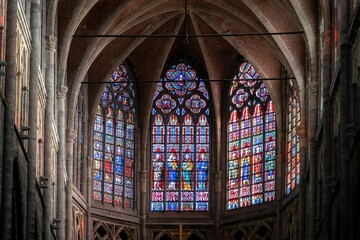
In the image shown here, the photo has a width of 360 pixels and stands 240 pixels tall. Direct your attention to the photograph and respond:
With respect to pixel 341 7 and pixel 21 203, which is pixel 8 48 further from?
pixel 341 7

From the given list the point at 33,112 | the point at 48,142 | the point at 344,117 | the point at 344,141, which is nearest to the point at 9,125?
the point at 33,112

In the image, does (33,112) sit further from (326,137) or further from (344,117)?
(326,137)

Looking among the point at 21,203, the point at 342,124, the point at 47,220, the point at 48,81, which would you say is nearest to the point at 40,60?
the point at 48,81

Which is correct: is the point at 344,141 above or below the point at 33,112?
below

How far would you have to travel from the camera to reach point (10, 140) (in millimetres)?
36469

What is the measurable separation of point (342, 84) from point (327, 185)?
6.18m

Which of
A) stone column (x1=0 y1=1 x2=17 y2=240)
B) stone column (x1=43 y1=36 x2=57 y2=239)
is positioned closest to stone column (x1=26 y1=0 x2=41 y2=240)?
stone column (x1=43 y1=36 x2=57 y2=239)

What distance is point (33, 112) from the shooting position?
43.0 meters

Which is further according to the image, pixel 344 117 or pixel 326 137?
pixel 326 137

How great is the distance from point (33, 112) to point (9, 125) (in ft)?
21.8

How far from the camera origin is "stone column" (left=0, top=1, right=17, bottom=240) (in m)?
35.8

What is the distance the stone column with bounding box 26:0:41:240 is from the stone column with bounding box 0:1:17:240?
15.0 ft

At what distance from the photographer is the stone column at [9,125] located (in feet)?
117

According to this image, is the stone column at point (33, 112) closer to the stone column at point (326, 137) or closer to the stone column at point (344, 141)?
the stone column at point (344, 141)
